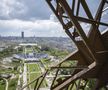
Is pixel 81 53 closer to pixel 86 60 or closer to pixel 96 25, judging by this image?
pixel 86 60

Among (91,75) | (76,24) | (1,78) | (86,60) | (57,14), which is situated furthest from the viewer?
(1,78)

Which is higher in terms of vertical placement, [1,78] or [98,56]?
[98,56]

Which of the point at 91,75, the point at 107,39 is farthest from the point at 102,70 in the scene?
the point at 107,39

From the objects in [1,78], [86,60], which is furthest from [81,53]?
[1,78]

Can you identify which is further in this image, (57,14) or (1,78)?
(1,78)

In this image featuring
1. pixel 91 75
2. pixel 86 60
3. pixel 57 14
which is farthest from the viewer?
pixel 86 60

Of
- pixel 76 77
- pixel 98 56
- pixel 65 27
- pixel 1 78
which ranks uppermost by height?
pixel 65 27

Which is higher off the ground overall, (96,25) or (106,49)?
(96,25)

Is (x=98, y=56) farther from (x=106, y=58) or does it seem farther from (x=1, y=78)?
(x=1, y=78)

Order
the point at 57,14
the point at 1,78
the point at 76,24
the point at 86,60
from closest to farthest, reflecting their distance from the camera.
A: the point at 76,24 → the point at 57,14 → the point at 86,60 → the point at 1,78
